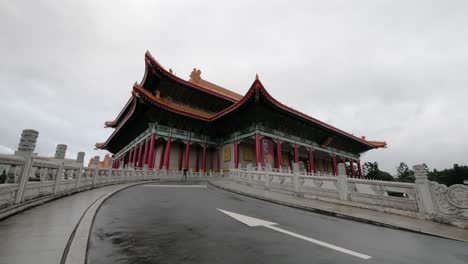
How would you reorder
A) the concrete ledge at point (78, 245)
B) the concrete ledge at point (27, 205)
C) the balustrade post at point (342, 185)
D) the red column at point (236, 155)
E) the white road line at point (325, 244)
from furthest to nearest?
the red column at point (236, 155) → the balustrade post at point (342, 185) → the concrete ledge at point (27, 205) → the white road line at point (325, 244) → the concrete ledge at point (78, 245)

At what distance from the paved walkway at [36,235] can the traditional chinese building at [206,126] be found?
48.0 ft

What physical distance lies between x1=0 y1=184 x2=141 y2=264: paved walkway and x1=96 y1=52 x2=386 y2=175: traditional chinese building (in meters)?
14.6

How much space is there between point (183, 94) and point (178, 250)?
21889 millimetres

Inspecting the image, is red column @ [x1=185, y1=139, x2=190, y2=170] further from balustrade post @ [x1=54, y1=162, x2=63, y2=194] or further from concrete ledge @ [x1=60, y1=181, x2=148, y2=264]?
concrete ledge @ [x1=60, y1=181, x2=148, y2=264]

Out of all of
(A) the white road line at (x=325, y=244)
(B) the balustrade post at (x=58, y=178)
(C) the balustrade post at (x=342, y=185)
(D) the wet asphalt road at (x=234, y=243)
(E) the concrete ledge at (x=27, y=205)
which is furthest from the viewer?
(C) the balustrade post at (x=342, y=185)

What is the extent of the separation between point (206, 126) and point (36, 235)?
20.5 m

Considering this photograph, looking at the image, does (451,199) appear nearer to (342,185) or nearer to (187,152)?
(342,185)

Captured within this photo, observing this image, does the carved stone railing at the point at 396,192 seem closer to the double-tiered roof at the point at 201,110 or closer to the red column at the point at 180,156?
the double-tiered roof at the point at 201,110

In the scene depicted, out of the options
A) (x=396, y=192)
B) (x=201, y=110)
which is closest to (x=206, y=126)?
(x=201, y=110)

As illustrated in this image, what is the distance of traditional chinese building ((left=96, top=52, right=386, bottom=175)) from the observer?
1922 centimetres

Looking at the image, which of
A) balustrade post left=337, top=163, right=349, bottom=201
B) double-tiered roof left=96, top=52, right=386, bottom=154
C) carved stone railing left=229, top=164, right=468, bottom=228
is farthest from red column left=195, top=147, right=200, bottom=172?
balustrade post left=337, top=163, right=349, bottom=201

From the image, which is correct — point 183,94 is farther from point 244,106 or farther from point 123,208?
point 123,208

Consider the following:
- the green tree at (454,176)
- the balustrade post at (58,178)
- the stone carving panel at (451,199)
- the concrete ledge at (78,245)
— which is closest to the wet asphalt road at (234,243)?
the concrete ledge at (78,245)

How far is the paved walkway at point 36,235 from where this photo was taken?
2047mm
